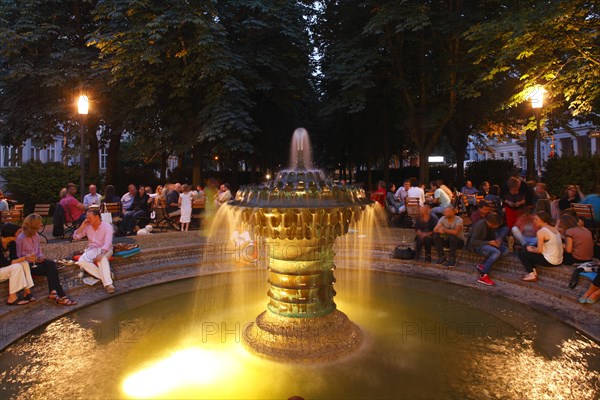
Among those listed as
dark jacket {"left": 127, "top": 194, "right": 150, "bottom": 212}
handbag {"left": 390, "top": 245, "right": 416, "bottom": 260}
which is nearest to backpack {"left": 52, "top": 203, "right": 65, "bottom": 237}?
dark jacket {"left": 127, "top": 194, "right": 150, "bottom": 212}

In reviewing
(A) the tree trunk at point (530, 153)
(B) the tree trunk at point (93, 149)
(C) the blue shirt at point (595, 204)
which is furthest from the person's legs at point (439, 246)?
(B) the tree trunk at point (93, 149)

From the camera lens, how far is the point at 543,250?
7.70 m

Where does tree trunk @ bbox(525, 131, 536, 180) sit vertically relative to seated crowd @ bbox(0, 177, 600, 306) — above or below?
above

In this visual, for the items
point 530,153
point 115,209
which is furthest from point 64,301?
point 530,153

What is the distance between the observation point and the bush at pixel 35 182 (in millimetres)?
19922

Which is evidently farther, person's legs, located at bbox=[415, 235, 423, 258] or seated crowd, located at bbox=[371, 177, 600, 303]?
person's legs, located at bbox=[415, 235, 423, 258]

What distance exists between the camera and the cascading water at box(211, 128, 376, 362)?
5195mm

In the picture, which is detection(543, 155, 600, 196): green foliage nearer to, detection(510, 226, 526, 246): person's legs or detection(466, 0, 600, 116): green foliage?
detection(466, 0, 600, 116): green foliage

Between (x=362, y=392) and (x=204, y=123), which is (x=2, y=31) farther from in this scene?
(x=362, y=392)

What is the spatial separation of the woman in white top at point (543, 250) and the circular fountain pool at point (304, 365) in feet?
3.60

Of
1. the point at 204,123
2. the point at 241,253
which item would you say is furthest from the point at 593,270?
the point at 204,123

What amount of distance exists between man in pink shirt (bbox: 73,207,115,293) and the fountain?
11.7 ft

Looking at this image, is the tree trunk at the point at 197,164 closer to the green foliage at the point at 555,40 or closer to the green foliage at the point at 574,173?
the green foliage at the point at 555,40

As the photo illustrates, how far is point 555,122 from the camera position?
2612 centimetres
